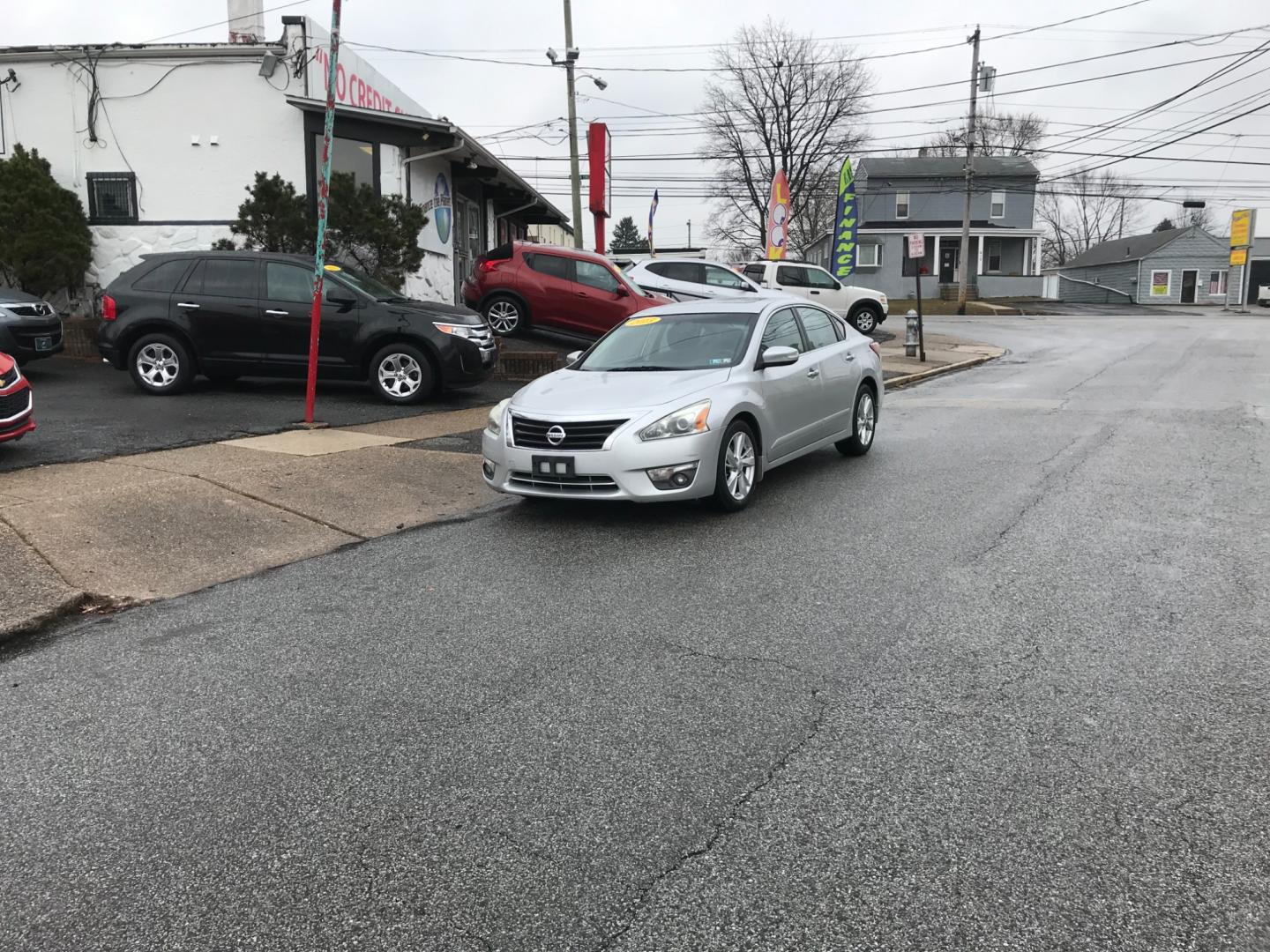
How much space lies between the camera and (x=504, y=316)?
54.6ft

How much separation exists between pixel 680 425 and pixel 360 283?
6.79m

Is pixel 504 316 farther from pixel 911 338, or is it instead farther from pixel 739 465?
pixel 739 465

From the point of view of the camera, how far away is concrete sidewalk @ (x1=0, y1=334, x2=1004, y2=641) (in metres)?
5.92

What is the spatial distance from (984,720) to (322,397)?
1057 cm

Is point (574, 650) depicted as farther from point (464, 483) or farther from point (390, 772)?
point (464, 483)

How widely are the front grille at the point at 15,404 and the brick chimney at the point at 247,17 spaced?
512 inches

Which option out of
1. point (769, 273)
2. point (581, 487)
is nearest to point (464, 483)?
point (581, 487)

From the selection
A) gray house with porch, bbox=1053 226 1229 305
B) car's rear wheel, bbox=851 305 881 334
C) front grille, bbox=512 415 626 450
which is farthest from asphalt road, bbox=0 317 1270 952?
gray house with porch, bbox=1053 226 1229 305

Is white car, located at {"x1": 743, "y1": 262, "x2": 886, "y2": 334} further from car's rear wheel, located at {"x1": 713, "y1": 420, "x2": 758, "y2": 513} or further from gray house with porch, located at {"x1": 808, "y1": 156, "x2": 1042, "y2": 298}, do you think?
gray house with porch, located at {"x1": 808, "y1": 156, "x2": 1042, "y2": 298}

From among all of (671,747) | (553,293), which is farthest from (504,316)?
(671,747)

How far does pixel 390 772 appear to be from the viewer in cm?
350

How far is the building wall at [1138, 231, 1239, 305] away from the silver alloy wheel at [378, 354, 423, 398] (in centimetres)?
5880

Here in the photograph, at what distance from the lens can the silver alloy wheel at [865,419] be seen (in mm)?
9680

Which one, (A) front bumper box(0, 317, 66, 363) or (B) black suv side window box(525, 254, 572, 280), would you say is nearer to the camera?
(A) front bumper box(0, 317, 66, 363)
